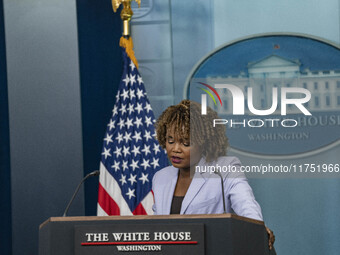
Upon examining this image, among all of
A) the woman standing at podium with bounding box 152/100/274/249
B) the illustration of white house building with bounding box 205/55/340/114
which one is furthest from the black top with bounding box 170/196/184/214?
the illustration of white house building with bounding box 205/55/340/114

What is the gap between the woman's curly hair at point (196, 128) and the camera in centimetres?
296

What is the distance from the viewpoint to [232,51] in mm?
4629

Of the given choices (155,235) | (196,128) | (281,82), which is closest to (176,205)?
(196,128)

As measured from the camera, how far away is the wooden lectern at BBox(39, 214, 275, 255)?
2141 millimetres

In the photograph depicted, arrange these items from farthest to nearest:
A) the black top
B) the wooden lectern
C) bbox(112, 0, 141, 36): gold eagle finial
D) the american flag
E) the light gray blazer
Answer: bbox(112, 0, 141, 36): gold eagle finial → the american flag → the black top → the light gray blazer → the wooden lectern

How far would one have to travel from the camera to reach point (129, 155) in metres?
4.36

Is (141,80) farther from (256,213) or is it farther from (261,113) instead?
(256,213)

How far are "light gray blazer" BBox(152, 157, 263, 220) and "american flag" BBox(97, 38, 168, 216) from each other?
1336mm

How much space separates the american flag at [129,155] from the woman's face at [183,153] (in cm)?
137

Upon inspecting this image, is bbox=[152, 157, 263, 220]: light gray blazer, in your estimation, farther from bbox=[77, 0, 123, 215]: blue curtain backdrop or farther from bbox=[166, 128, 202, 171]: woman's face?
bbox=[77, 0, 123, 215]: blue curtain backdrop

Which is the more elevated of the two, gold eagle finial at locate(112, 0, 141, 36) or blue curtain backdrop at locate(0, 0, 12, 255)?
gold eagle finial at locate(112, 0, 141, 36)

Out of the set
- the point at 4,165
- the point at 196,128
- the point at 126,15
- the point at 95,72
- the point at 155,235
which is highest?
the point at 126,15

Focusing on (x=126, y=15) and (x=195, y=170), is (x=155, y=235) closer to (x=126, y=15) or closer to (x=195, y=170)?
(x=195, y=170)

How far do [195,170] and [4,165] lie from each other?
2056 millimetres
